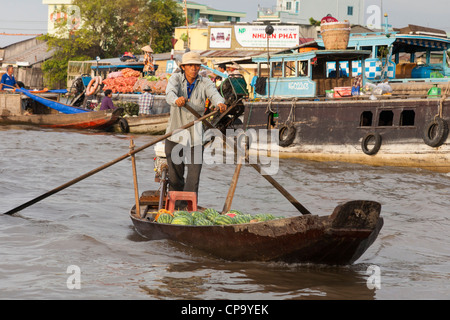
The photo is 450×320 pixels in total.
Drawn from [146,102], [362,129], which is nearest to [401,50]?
[362,129]

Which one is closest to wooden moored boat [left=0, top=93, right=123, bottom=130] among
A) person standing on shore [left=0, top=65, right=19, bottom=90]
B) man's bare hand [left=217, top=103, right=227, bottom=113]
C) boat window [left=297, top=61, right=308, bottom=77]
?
person standing on shore [left=0, top=65, right=19, bottom=90]

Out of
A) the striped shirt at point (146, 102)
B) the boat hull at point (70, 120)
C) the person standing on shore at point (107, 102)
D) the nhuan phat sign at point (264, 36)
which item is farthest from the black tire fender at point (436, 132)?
the nhuan phat sign at point (264, 36)

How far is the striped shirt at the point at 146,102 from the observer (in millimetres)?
21656

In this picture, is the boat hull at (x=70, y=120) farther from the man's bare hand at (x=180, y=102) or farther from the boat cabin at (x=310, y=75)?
the man's bare hand at (x=180, y=102)

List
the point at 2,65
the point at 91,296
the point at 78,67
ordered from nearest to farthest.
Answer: the point at 91,296 < the point at 78,67 < the point at 2,65

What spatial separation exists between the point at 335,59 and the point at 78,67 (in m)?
28.7

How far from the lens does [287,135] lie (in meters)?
15.4

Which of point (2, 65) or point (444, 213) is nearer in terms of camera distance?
point (444, 213)

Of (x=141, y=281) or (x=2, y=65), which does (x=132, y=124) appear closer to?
(x=141, y=281)

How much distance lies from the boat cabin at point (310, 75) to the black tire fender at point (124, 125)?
5771mm

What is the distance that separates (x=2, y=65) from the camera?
50.7m

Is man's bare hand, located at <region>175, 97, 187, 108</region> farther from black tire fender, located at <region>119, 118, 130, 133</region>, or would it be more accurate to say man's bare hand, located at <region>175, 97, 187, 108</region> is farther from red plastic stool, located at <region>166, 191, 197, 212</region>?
black tire fender, located at <region>119, 118, 130, 133</region>

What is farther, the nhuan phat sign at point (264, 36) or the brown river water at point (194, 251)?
the nhuan phat sign at point (264, 36)
